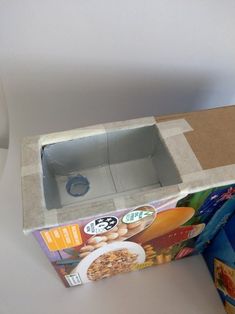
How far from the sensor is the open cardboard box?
45 centimetres

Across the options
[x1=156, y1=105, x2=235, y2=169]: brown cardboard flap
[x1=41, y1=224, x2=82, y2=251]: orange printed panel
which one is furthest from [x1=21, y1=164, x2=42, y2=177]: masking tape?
[x1=156, y1=105, x2=235, y2=169]: brown cardboard flap

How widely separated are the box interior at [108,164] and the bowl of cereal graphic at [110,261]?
112 mm

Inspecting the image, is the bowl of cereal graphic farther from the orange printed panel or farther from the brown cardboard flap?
the brown cardboard flap

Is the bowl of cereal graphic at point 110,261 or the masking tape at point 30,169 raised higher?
the masking tape at point 30,169

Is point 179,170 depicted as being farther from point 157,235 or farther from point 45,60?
point 45,60

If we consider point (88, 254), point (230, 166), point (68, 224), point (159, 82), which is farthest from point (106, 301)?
point (159, 82)

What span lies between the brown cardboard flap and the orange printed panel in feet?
0.82

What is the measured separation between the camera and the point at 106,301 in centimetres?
66

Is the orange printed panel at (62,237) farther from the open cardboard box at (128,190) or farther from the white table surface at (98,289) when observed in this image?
the white table surface at (98,289)

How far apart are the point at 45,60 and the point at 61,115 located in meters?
0.19

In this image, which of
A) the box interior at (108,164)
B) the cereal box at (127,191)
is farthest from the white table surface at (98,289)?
the box interior at (108,164)

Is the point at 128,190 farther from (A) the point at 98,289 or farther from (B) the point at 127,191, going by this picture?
(A) the point at 98,289

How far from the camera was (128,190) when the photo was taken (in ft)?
2.01

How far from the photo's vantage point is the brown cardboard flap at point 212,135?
50cm
